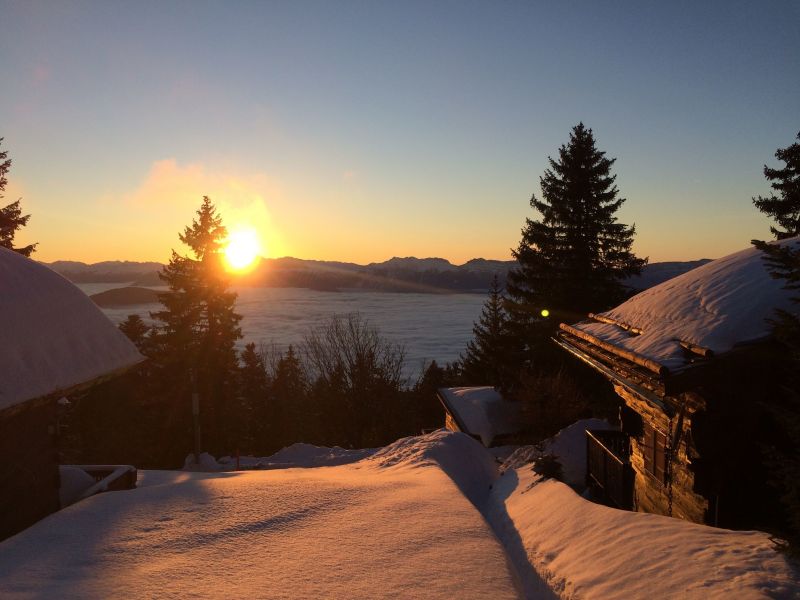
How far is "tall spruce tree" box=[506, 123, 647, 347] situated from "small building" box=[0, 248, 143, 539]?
20.5 m

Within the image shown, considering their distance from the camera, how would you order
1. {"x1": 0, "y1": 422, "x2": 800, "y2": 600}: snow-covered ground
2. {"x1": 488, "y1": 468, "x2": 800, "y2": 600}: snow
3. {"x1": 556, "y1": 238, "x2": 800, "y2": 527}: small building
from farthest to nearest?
{"x1": 556, "y1": 238, "x2": 800, "y2": 527}: small building
{"x1": 0, "y1": 422, "x2": 800, "y2": 600}: snow-covered ground
{"x1": 488, "y1": 468, "x2": 800, "y2": 600}: snow

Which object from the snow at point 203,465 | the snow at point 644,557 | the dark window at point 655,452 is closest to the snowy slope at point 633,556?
the snow at point 644,557

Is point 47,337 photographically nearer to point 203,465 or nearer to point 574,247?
point 203,465

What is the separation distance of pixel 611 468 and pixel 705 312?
462 centimetres

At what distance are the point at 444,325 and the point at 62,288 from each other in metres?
91.3

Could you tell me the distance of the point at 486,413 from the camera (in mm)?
21203

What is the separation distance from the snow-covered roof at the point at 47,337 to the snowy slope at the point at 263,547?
2109 mm

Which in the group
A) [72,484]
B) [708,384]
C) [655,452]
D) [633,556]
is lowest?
[72,484]

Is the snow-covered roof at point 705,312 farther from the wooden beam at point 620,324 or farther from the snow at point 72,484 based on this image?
the snow at point 72,484

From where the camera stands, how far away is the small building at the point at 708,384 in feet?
20.3

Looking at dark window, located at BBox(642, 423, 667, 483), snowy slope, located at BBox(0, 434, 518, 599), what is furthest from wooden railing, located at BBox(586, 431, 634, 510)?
snowy slope, located at BBox(0, 434, 518, 599)

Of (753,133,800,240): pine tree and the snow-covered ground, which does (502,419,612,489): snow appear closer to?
the snow-covered ground

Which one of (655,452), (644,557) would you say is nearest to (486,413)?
(655,452)

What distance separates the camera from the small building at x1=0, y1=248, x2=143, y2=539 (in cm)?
736
